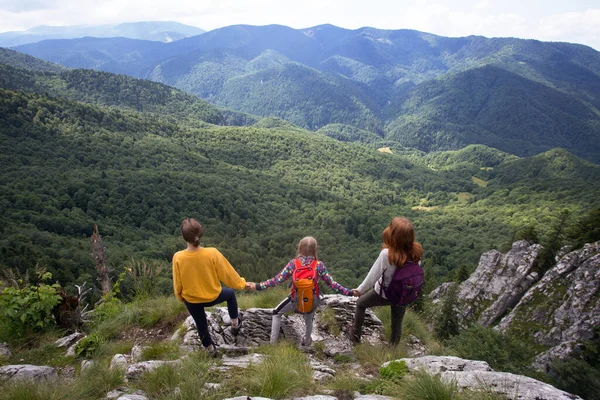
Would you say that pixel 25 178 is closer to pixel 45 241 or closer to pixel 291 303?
pixel 45 241

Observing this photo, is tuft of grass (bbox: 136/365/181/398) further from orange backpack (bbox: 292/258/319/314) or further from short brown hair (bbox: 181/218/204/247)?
orange backpack (bbox: 292/258/319/314)

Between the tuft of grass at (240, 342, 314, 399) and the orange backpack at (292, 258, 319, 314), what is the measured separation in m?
1.02

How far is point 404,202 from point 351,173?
Result: 27.2 m

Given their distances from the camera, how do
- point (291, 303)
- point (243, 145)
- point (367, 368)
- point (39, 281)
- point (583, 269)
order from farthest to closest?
point (243, 145), point (583, 269), point (39, 281), point (291, 303), point (367, 368)

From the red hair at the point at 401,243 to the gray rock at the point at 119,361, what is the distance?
3881 millimetres

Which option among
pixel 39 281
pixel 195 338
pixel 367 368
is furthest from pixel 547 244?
pixel 39 281

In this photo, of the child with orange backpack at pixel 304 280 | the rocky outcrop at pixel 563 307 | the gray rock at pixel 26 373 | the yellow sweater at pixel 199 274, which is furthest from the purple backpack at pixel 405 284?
the rocky outcrop at pixel 563 307

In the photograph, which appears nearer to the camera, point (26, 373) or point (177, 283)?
point (26, 373)

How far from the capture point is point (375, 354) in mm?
4977

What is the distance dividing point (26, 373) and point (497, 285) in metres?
29.1

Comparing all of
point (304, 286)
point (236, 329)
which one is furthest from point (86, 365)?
point (304, 286)

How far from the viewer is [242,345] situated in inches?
213

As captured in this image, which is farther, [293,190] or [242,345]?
[293,190]

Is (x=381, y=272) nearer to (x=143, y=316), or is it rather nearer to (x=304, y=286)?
(x=304, y=286)
